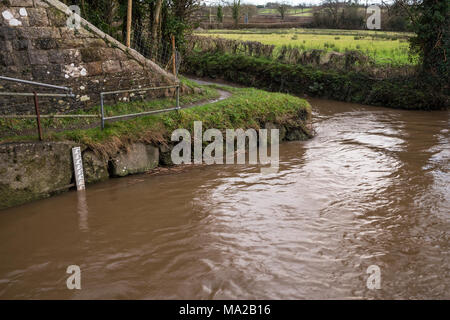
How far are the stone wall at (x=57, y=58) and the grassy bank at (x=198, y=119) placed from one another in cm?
78

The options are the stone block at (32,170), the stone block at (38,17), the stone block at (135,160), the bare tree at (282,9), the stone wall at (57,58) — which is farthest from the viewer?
the bare tree at (282,9)

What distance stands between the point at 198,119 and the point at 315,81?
1170 cm

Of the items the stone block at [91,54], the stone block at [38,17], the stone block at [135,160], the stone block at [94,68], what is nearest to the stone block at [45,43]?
the stone block at [38,17]

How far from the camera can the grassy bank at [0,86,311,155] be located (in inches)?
343

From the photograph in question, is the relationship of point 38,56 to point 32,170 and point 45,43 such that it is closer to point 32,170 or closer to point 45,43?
point 45,43

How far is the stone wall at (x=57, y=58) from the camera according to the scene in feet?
28.3

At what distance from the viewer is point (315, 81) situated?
813 inches

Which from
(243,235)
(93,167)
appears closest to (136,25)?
(93,167)

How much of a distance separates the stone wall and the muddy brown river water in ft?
7.81

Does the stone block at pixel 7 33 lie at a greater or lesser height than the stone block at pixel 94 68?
greater

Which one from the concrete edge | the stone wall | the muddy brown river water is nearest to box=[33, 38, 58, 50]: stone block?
the stone wall

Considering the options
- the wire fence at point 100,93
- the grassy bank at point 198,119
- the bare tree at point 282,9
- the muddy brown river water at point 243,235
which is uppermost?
the bare tree at point 282,9

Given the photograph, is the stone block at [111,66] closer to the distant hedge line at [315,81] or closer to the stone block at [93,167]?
the stone block at [93,167]

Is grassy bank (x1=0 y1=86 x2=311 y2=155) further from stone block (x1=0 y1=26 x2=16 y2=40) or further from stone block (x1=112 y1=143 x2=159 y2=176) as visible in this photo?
stone block (x1=0 y1=26 x2=16 y2=40)
